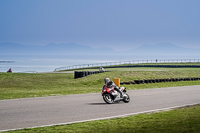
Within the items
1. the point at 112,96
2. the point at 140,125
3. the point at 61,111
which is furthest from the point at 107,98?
the point at 140,125

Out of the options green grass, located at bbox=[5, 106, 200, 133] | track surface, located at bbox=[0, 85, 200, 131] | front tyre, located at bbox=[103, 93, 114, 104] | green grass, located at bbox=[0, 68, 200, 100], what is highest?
green grass, located at bbox=[0, 68, 200, 100]

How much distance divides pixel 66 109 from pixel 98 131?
4811 mm

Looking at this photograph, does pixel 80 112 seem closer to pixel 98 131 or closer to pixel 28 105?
pixel 28 105

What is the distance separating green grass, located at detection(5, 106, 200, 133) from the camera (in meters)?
9.32

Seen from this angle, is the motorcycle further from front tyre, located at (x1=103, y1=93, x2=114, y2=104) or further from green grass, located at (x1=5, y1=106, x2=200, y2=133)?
green grass, located at (x1=5, y1=106, x2=200, y2=133)

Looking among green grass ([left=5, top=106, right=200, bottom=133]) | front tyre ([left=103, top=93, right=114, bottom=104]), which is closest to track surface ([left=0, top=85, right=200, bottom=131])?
front tyre ([left=103, top=93, right=114, bottom=104])

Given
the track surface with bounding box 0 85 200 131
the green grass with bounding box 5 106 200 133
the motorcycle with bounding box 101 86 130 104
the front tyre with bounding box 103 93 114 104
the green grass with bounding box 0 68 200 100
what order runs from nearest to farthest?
the green grass with bounding box 5 106 200 133
the track surface with bounding box 0 85 200 131
the motorcycle with bounding box 101 86 130 104
the front tyre with bounding box 103 93 114 104
the green grass with bounding box 0 68 200 100

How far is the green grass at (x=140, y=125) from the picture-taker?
9.32 metres

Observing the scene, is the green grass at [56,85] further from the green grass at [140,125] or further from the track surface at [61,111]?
the green grass at [140,125]

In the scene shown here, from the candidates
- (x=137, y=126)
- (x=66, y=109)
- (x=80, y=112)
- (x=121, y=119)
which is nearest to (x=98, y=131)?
(x=137, y=126)

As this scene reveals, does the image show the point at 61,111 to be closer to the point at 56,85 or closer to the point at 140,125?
the point at 140,125

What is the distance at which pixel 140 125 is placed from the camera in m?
10.2

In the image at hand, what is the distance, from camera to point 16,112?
511 inches

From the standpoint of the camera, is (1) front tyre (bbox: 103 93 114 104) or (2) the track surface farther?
(1) front tyre (bbox: 103 93 114 104)
